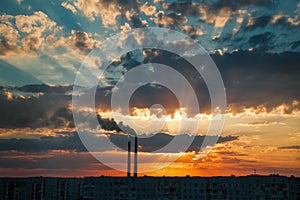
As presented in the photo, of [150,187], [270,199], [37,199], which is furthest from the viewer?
[37,199]

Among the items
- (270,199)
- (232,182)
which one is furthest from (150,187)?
(270,199)

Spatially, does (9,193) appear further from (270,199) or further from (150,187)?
(270,199)

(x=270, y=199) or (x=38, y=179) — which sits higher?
(x=38, y=179)

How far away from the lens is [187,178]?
74125 mm

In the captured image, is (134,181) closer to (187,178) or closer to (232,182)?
(187,178)

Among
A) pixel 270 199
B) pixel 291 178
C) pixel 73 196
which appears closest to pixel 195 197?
pixel 270 199

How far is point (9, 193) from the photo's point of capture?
101 metres

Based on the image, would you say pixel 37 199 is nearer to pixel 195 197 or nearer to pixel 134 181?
pixel 134 181

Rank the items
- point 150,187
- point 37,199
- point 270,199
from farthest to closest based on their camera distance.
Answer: point 37,199
point 150,187
point 270,199

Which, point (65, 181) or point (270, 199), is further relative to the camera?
point (65, 181)

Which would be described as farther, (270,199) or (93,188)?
(93,188)

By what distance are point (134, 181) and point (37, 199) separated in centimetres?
3671

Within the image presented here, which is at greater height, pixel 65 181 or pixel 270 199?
pixel 65 181

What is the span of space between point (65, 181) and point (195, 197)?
4382 cm
